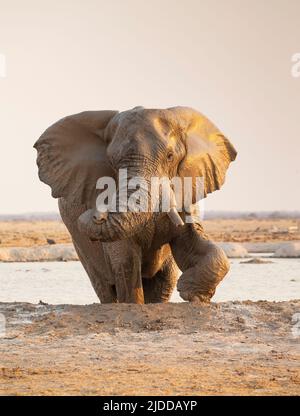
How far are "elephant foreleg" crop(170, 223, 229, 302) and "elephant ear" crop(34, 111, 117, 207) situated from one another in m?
1.12

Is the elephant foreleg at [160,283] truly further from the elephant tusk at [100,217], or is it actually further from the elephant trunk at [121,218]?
the elephant tusk at [100,217]

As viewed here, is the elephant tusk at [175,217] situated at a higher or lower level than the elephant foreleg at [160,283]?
higher

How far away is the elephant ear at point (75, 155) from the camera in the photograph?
37.5ft

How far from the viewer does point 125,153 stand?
1023cm

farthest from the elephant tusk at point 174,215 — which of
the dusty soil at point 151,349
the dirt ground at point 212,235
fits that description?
the dirt ground at point 212,235

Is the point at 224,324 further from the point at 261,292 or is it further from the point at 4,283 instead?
the point at 4,283

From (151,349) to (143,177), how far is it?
199 cm

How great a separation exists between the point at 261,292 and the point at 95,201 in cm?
678

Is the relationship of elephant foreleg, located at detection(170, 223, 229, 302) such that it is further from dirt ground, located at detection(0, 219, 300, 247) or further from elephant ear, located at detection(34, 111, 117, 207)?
dirt ground, located at detection(0, 219, 300, 247)

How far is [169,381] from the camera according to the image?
24.0ft

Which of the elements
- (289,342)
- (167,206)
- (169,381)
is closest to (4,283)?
Answer: (167,206)

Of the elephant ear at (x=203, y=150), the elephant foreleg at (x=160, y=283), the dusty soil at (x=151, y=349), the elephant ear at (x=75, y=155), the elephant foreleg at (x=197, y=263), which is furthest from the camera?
→ the elephant foreleg at (x=160, y=283)

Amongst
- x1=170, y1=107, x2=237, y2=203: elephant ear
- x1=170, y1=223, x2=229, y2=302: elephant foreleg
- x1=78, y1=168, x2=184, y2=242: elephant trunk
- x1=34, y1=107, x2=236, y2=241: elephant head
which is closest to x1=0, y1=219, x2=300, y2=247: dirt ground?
x1=34, y1=107, x2=236, y2=241: elephant head
